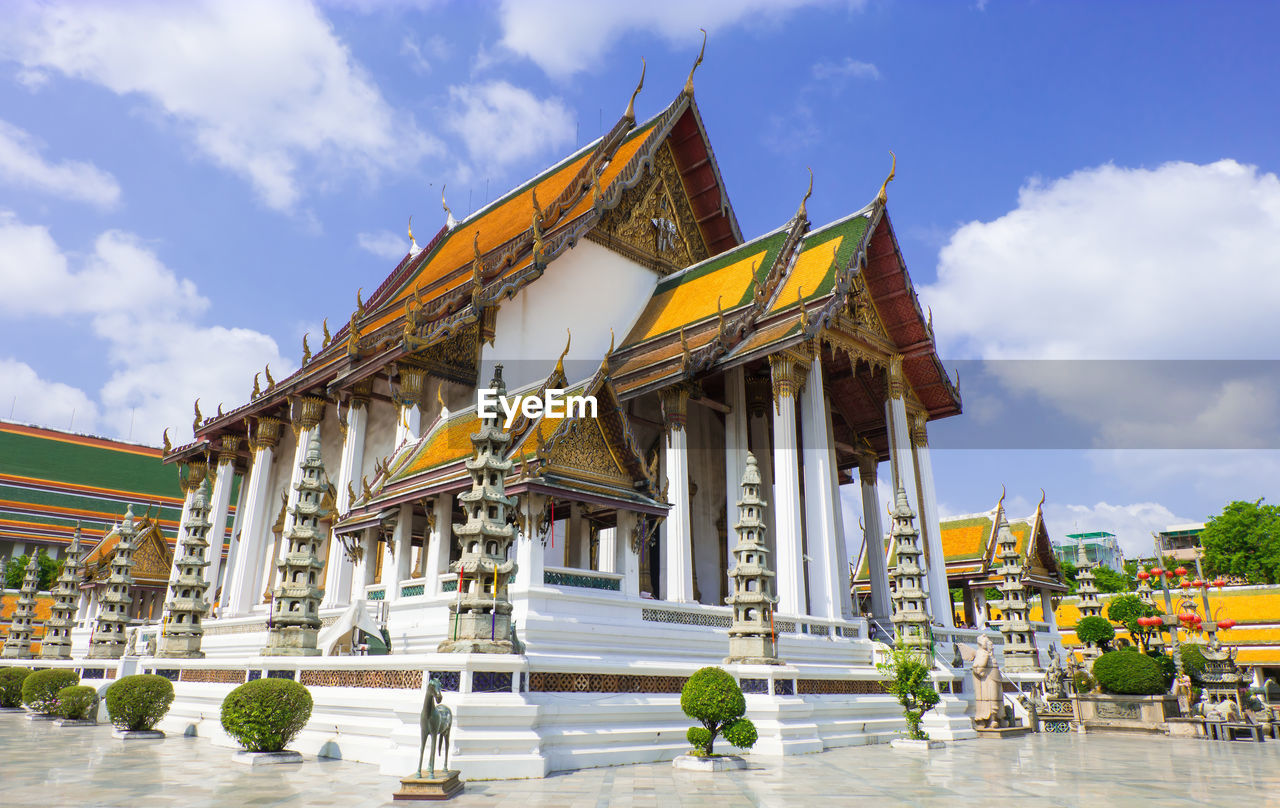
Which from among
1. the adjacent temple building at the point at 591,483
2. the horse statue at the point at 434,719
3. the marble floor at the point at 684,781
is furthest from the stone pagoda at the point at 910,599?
the horse statue at the point at 434,719

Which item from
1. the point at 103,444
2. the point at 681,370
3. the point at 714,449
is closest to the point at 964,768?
the point at 681,370

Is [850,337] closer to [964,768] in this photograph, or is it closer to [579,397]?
[579,397]

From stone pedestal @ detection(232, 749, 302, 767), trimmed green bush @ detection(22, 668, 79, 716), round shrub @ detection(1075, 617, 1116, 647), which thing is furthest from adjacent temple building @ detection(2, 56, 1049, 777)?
round shrub @ detection(1075, 617, 1116, 647)

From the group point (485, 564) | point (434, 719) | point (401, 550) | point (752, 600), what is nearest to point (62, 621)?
point (401, 550)

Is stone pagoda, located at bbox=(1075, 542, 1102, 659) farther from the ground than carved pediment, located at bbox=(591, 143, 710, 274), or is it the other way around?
carved pediment, located at bbox=(591, 143, 710, 274)

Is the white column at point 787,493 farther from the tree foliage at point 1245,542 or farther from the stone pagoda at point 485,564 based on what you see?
the tree foliage at point 1245,542

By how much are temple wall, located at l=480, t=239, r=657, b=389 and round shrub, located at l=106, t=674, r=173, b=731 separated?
25.9 feet

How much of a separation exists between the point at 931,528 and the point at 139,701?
14283 millimetres

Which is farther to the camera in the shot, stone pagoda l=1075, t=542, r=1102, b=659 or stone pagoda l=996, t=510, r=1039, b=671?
stone pagoda l=1075, t=542, r=1102, b=659

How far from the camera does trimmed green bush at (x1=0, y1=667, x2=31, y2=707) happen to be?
46.9 ft

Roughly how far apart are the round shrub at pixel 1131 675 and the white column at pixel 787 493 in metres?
5.01

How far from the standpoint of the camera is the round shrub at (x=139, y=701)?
32.1 feet

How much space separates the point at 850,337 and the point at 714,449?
4.41m

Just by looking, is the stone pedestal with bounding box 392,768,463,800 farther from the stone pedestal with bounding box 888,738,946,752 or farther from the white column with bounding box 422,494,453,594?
the stone pedestal with bounding box 888,738,946,752
